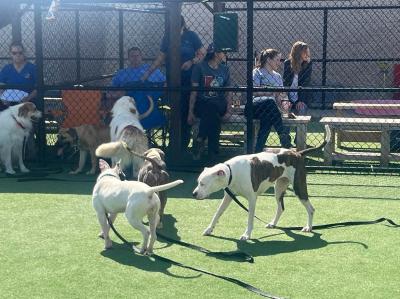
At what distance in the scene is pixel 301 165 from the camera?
688cm

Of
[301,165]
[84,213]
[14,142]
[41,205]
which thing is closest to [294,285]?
[301,165]

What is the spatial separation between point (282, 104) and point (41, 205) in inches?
163

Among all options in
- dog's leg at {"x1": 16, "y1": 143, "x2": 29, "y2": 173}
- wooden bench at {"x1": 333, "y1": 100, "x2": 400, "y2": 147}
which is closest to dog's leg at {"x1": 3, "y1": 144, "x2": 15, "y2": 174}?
dog's leg at {"x1": 16, "y1": 143, "x2": 29, "y2": 173}

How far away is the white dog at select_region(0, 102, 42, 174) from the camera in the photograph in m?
9.56

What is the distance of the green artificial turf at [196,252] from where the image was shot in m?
5.22

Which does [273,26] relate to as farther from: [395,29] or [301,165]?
[301,165]

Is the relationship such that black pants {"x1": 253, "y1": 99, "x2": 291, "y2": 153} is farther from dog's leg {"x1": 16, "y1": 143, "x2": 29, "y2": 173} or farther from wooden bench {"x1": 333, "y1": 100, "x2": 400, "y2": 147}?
dog's leg {"x1": 16, "y1": 143, "x2": 29, "y2": 173}

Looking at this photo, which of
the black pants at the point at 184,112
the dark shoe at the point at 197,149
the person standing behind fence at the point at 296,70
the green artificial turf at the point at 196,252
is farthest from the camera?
the person standing behind fence at the point at 296,70

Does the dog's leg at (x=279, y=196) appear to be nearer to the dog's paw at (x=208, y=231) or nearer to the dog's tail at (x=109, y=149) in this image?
the dog's paw at (x=208, y=231)

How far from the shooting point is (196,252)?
6121mm

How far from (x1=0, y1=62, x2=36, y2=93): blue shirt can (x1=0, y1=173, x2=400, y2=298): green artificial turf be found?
2.38 meters

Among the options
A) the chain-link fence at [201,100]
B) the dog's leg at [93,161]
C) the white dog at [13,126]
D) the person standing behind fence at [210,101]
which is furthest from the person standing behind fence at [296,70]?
the white dog at [13,126]

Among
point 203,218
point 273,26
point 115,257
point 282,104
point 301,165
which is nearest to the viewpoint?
point 115,257

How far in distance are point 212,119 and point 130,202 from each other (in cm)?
451
